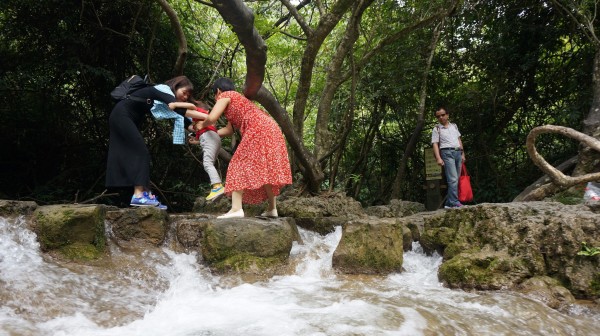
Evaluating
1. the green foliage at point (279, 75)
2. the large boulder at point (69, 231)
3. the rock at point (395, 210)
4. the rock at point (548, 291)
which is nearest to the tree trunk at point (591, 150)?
the green foliage at point (279, 75)

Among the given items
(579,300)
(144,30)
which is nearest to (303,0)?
(144,30)

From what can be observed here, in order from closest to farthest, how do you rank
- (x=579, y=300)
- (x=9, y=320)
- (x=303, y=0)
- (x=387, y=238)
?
(x=9, y=320), (x=579, y=300), (x=387, y=238), (x=303, y=0)

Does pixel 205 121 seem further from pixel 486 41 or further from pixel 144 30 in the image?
pixel 486 41

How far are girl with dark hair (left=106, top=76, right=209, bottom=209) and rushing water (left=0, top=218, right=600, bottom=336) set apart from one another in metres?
0.75

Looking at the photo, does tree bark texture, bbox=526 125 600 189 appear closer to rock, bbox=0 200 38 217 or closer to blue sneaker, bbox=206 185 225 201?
blue sneaker, bbox=206 185 225 201

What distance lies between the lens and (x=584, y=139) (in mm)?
4688

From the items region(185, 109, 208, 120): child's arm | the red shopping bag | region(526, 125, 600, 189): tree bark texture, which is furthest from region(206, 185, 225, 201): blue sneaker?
the red shopping bag

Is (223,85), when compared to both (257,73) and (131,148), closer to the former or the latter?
(257,73)

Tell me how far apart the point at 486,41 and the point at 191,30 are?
627cm

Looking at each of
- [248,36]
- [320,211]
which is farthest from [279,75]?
[248,36]

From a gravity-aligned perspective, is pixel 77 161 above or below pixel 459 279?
above

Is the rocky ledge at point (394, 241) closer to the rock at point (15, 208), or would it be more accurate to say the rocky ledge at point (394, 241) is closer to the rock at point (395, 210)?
the rock at point (15, 208)

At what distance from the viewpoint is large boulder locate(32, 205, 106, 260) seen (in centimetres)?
386

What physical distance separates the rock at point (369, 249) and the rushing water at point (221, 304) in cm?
22
